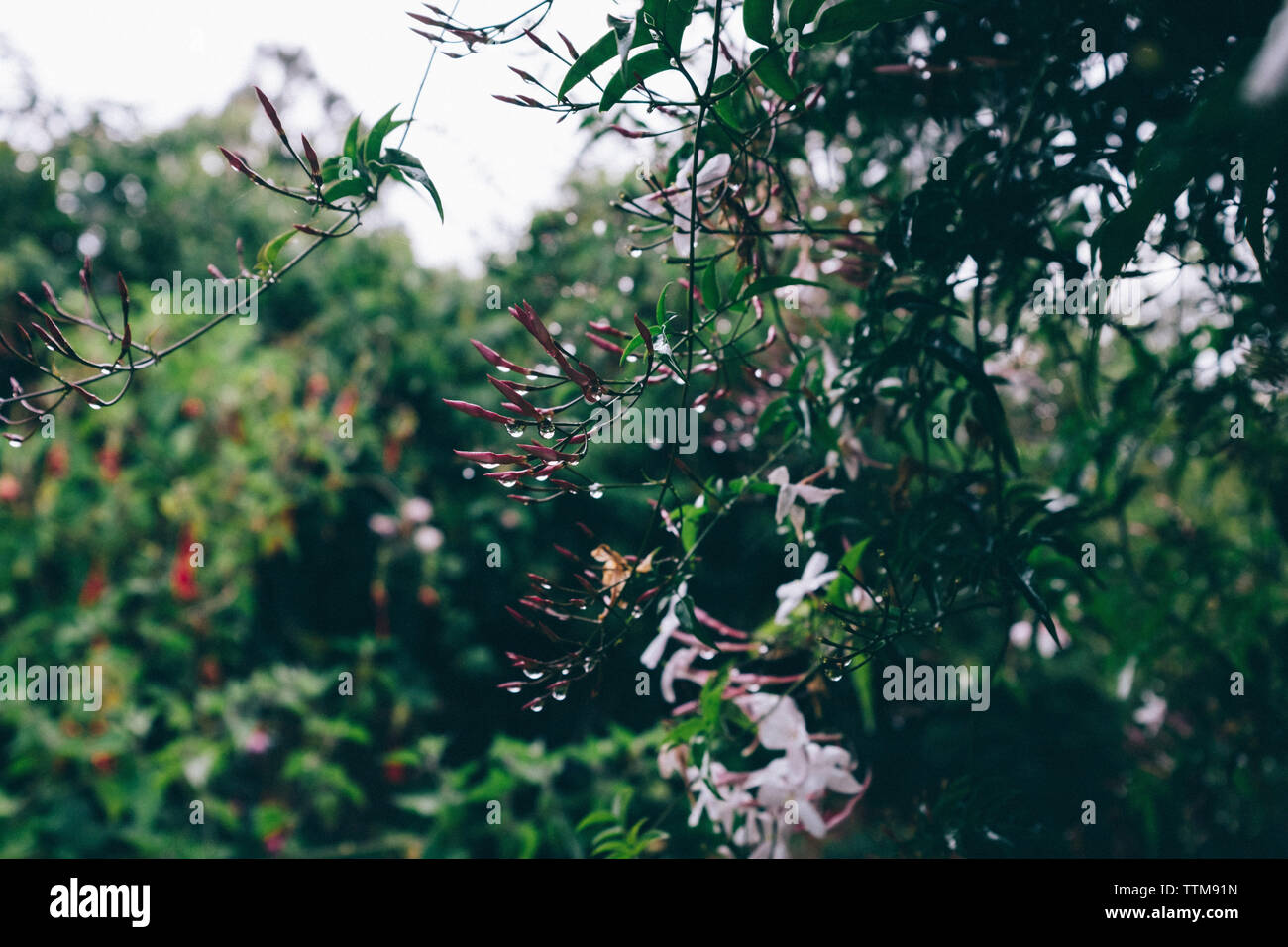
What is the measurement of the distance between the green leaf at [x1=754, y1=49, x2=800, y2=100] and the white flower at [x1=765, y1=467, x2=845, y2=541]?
356mm

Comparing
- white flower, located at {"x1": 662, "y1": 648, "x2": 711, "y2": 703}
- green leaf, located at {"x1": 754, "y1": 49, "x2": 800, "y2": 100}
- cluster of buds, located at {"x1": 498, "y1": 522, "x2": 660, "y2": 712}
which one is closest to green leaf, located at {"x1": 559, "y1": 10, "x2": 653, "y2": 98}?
green leaf, located at {"x1": 754, "y1": 49, "x2": 800, "y2": 100}

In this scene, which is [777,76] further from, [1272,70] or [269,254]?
[269,254]

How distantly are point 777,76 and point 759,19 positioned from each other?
56 mm

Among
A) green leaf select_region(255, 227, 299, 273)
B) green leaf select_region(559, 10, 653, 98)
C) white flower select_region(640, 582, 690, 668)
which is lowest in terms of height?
white flower select_region(640, 582, 690, 668)

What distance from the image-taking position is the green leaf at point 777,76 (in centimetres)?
63

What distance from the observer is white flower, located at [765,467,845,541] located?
79cm

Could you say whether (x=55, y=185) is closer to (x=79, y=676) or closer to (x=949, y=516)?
(x=79, y=676)

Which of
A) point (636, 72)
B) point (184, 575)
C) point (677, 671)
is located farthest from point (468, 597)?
point (636, 72)

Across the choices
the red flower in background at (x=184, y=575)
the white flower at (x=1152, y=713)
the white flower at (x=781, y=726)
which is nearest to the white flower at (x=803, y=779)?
the white flower at (x=781, y=726)

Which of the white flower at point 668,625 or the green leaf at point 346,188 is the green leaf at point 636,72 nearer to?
the green leaf at point 346,188

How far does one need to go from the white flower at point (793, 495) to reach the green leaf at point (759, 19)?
400 mm

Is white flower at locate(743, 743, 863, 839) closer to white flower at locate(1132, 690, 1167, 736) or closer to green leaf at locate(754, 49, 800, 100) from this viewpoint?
green leaf at locate(754, 49, 800, 100)

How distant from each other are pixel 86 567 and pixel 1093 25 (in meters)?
2.24

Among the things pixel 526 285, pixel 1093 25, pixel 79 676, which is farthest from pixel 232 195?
pixel 1093 25
